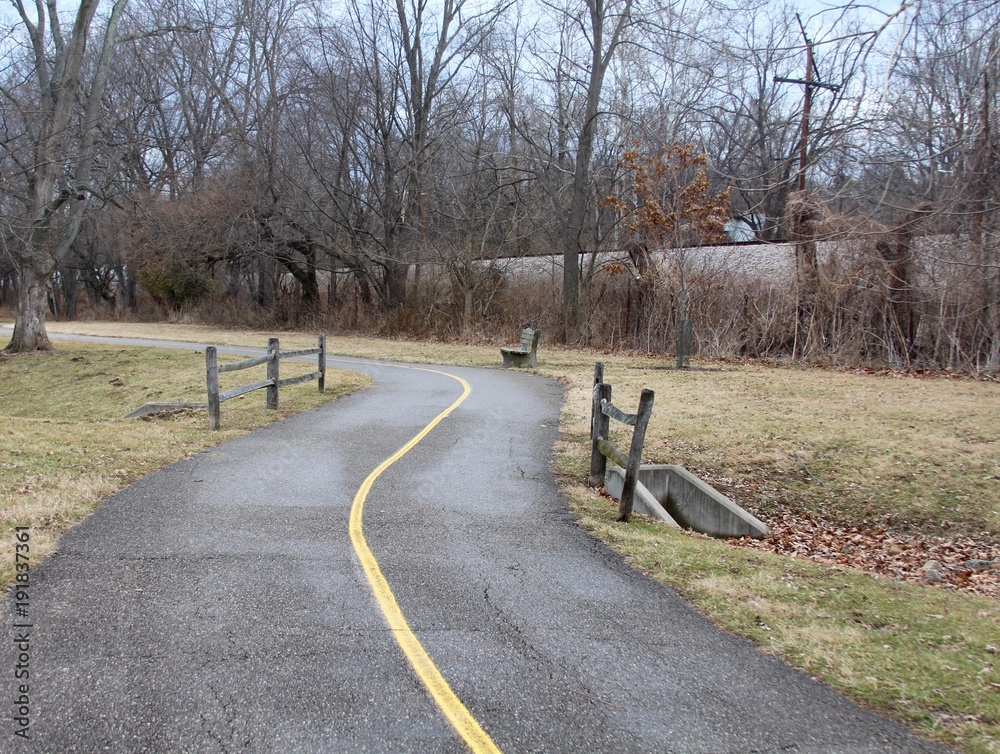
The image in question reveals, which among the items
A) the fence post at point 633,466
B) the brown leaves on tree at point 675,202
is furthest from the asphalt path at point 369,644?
the brown leaves on tree at point 675,202

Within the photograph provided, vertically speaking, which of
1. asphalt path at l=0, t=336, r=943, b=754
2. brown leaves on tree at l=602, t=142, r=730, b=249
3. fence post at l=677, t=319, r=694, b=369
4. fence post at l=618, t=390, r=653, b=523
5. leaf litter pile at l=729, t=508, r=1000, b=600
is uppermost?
brown leaves on tree at l=602, t=142, r=730, b=249

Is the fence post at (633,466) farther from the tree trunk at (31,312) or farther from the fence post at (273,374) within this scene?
the tree trunk at (31,312)

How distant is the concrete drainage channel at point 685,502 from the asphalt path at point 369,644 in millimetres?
1089

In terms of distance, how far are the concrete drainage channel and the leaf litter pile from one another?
34cm

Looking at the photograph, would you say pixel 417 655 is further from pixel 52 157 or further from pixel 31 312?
pixel 31 312

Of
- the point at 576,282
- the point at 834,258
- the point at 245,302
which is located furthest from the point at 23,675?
the point at 245,302

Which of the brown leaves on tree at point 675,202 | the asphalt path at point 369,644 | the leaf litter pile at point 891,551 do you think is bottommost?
the leaf litter pile at point 891,551

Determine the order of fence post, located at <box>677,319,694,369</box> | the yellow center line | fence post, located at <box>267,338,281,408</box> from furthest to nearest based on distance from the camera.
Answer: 1. fence post, located at <box>677,319,694,369</box>
2. fence post, located at <box>267,338,281,408</box>
3. the yellow center line

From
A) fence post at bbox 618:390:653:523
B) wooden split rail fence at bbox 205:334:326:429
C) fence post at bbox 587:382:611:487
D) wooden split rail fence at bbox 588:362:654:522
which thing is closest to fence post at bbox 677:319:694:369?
wooden split rail fence at bbox 205:334:326:429

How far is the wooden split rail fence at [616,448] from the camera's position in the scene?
7.16m

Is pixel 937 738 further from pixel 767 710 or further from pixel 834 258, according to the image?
pixel 834 258

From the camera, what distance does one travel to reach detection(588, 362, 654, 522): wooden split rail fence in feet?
23.5

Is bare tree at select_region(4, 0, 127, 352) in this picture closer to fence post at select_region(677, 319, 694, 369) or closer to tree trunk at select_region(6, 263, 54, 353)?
tree trunk at select_region(6, 263, 54, 353)

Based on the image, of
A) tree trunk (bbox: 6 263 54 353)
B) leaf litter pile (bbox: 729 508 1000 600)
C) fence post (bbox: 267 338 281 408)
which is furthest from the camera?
tree trunk (bbox: 6 263 54 353)
